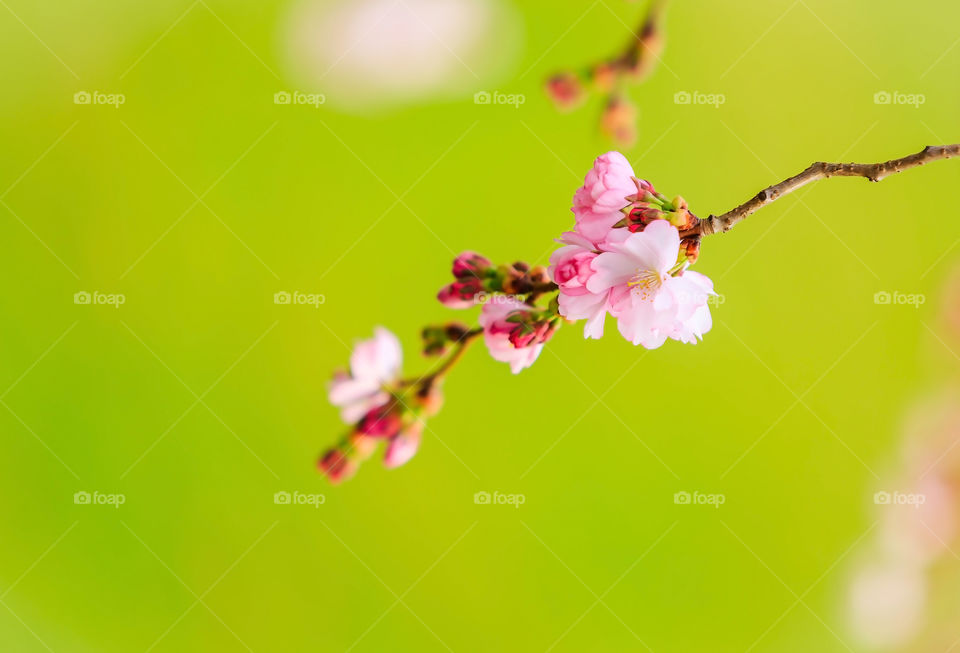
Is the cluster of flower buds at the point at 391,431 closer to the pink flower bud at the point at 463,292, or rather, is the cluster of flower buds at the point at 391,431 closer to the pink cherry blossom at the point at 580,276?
the pink flower bud at the point at 463,292

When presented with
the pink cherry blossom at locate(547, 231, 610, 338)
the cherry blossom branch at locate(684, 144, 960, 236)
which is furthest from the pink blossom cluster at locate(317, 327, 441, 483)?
the cherry blossom branch at locate(684, 144, 960, 236)

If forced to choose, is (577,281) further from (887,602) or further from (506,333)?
(887,602)

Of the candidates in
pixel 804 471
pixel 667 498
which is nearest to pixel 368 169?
pixel 667 498

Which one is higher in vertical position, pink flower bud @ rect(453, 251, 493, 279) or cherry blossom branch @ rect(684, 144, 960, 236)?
cherry blossom branch @ rect(684, 144, 960, 236)

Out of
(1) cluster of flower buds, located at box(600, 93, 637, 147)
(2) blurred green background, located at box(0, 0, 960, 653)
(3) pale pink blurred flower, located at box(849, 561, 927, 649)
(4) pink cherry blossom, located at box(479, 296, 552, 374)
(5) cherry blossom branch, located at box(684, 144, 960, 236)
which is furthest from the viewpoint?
(3) pale pink blurred flower, located at box(849, 561, 927, 649)

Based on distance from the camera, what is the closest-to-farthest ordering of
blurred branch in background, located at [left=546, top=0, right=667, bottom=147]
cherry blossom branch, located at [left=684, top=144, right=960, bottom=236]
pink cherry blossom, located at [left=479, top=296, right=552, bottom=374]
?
cherry blossom branch, located at [left=684, top=144, right=960, bottom=236], pink cherry blossom, located at [left=479, top=296, right=552, bottom=374], blurred branch in background, located at [left=546, top=0, right=667, bottom=147]

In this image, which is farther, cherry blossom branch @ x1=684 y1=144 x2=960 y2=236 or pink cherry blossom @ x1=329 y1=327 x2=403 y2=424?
pink cherry blossom @ x1=329 y1=327 x2=403 y2=424

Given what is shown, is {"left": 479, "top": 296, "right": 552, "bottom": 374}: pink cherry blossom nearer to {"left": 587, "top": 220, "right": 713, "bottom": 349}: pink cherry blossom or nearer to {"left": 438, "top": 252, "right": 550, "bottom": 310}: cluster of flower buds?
{"left": 438, "top": 252, "right": 550, "bottom": 310}: cluster of flower buds

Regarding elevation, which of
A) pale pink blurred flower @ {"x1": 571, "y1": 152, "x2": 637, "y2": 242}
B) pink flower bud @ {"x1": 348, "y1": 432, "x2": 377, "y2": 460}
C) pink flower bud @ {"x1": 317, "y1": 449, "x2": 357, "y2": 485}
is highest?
pale pink blurred flower @ {"x1": 571, "y1": 152, "x2": 637, "y2": 242}
